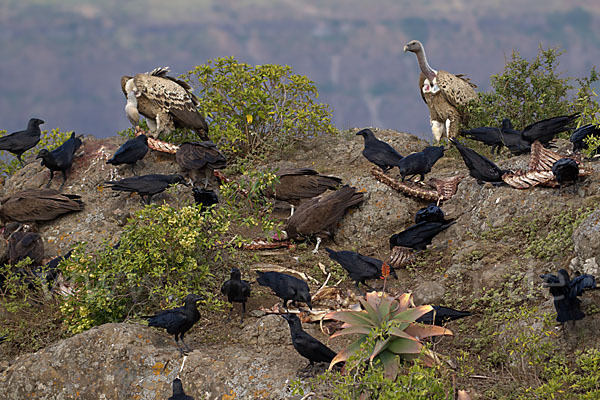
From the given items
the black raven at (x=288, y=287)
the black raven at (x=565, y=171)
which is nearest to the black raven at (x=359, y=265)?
the black raven at (x=288, y=287)

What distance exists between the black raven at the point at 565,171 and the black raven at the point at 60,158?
8.12m

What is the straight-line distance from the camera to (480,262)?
8242mm

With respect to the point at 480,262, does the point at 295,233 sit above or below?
below

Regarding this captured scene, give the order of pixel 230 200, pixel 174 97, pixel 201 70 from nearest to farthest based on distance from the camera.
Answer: pixel 230 200 → pixel 174 97 → pixel 201 70

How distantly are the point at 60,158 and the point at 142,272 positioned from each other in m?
4.48

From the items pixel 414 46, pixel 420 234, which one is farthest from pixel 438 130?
pixel 420 234

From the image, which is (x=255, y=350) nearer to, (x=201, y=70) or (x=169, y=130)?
(x=169, y=130)

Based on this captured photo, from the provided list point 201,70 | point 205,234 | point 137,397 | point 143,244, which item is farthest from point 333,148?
point 137,397

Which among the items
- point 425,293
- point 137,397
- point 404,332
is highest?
point 404,332

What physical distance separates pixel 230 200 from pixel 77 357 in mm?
3655

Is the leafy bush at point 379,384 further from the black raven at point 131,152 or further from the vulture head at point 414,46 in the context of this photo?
the vulture head at point 414,46

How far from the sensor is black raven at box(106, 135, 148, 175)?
1112cm

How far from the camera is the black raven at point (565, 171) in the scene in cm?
833

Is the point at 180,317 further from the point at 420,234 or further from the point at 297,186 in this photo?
the point at 297,186
